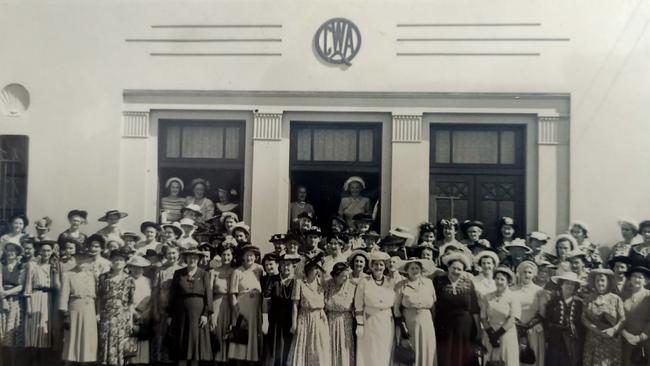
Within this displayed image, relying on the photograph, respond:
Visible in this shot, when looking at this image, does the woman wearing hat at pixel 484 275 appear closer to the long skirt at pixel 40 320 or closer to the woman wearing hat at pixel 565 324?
the woman wearing hat at pixel 565 324

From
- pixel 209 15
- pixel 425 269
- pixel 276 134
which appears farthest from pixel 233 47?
pixel 425 269

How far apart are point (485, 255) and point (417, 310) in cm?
38

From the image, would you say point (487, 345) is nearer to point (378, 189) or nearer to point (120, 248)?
point (378, 189)

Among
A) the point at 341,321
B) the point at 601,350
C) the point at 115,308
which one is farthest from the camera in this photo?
the point at 115,308

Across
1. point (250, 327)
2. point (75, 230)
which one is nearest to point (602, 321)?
point (250, 327)

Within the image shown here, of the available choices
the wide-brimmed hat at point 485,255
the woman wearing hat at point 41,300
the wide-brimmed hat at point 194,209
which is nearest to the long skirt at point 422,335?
the wide-brimmed hat at point 485,255

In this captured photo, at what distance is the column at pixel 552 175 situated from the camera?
2166 mm

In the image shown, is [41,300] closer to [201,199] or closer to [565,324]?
[201,199]

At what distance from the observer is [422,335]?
86.4 inches

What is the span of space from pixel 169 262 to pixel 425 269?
1.16 m

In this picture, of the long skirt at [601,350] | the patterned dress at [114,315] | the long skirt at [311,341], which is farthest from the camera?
the patterned dress at [114,315]

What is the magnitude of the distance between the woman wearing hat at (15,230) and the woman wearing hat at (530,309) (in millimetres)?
2223

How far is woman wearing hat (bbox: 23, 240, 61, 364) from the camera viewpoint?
236 cm

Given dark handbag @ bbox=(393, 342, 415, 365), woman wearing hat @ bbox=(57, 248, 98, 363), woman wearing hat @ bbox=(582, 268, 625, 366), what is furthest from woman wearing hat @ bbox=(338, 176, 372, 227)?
woman wearing hat @ bbox=(57, 248, 98, 363)
